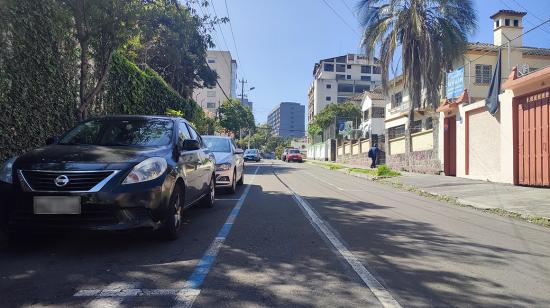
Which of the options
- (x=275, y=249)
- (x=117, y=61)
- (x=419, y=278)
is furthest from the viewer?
(x=117, y=61)

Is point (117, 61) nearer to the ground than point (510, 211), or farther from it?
farther from it

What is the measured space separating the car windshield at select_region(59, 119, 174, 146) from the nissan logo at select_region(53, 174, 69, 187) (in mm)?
1301

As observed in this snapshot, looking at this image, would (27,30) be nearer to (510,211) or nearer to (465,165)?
(510,211)

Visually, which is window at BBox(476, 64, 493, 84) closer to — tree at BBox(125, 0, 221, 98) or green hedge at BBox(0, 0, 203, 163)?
tree at BBox(125, 0, 221, 98)

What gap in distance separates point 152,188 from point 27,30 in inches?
218

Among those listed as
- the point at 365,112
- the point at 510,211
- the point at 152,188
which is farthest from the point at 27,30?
the point at 365,112

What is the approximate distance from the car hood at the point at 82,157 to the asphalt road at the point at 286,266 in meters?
1.02

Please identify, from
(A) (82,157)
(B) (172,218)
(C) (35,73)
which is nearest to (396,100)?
(C) (35,73)

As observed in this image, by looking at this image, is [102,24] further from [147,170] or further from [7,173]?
[147,170]

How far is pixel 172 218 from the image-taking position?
584cm

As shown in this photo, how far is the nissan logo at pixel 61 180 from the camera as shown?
5.04 m

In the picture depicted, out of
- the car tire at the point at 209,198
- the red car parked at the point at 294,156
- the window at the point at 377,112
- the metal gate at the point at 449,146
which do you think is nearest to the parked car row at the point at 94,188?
the car tire at the point at 209,198

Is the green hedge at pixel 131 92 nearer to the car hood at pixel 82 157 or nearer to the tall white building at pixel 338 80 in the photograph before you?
the car hood at pixel 82 157

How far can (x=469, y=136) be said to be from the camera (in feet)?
62.6
